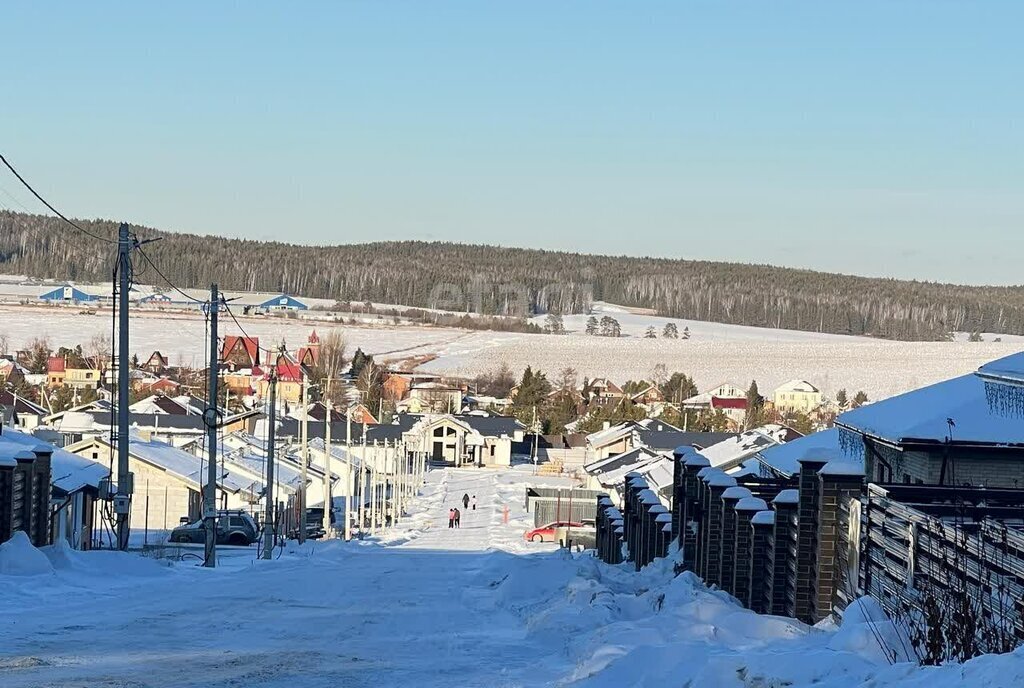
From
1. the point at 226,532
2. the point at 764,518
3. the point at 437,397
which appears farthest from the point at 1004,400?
the point at 437,397

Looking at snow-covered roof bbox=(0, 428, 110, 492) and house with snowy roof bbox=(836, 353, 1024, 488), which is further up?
house with snowy roof bbox=(836, 353, 1024, 488)

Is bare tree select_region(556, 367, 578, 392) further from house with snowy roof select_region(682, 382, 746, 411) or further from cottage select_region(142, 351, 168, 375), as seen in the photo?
cottage select_region(142, 351, 168, 375)

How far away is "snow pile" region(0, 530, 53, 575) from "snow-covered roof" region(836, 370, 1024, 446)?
39.7 ft

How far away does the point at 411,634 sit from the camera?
49.2 ft

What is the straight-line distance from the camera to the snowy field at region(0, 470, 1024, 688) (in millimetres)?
9469

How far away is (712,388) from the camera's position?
154 metres

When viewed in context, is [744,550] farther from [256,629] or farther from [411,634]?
[256,629]

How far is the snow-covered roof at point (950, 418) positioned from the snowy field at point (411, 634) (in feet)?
13.9

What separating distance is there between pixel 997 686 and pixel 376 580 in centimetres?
1798

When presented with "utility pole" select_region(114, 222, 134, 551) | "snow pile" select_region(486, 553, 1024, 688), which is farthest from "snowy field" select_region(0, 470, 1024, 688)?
"utility pole" select_region(114, 222, 134, 551)

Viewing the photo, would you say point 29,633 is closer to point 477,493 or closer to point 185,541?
point 185,541

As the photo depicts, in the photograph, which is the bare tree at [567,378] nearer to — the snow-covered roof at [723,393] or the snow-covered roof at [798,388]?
the snow-covered roof at [723,393]

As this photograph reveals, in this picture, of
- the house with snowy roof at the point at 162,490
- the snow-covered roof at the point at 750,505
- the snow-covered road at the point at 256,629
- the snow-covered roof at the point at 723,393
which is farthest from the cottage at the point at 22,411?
the snow-covered roof at the point at 750,505

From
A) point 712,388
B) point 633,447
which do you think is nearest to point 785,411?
point 712,388
